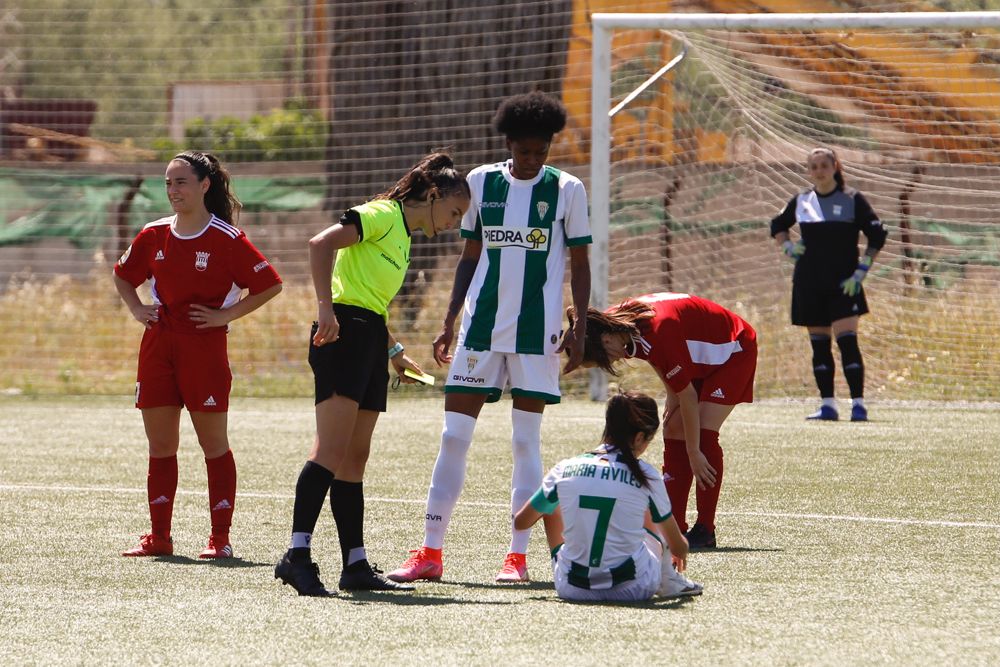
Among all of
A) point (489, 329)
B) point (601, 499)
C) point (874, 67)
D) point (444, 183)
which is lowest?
point (601, 499)

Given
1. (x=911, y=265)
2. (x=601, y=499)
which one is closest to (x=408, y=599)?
(x=601, y=499)

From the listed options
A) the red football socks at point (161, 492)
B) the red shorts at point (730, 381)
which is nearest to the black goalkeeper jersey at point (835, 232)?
the red shorts at point (730, 381)

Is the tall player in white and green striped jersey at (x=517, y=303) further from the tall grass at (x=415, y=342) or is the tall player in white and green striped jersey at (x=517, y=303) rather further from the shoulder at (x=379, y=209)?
the tall grass at (x=415, y=342)

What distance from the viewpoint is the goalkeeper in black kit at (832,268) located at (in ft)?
37.2

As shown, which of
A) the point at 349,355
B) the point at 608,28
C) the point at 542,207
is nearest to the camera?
the point at 349,355

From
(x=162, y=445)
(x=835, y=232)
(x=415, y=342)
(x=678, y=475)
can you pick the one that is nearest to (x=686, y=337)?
(x=678, y=475)

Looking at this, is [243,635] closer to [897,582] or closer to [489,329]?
[489,329]

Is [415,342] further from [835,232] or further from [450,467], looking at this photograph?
[450,467]

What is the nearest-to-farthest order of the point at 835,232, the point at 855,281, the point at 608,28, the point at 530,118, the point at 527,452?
1. the point at 530,118
2. the point at 527,452
3. the point at 855,281
4. the point at 835,232
5. the point at 608,28

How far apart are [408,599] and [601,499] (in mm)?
757

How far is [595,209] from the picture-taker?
43.1ft

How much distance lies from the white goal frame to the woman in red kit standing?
19.9 ft

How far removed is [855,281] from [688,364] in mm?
5468

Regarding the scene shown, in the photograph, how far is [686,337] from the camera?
21.2ft
